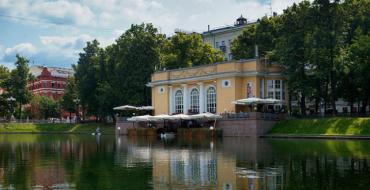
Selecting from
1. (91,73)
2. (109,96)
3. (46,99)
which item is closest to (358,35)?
(109,96)

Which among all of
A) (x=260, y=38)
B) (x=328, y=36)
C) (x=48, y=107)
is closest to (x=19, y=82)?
(x=48, y=107)

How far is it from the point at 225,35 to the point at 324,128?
204 feet

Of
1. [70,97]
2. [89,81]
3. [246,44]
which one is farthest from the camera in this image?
[70,97]

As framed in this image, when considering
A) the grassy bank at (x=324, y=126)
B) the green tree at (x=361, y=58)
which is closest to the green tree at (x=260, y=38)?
the green tree at (x=361, y=58)

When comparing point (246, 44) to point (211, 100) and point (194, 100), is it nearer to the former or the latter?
point (211, 100)

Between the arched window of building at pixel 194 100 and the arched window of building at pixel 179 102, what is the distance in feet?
7.50

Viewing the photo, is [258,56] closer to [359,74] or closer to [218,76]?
[218,76]

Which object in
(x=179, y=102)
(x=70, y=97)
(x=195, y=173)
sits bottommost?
(x=195, y=173)

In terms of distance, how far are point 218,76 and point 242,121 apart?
1070cm

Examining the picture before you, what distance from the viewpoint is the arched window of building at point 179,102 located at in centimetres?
7975

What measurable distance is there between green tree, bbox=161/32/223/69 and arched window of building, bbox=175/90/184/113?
778cm

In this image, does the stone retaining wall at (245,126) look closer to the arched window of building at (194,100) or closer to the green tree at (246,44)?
the arched window of building at (194,100)

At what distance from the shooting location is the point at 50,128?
330 ft

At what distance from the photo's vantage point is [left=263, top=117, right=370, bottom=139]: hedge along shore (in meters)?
53.0
